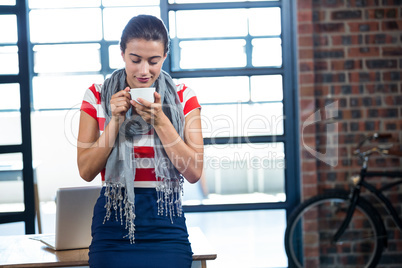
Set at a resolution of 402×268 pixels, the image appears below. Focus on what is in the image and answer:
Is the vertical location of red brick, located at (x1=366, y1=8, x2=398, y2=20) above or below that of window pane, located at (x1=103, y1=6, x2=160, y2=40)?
below

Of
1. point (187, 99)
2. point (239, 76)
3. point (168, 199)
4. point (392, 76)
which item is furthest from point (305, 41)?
point (168, 199)

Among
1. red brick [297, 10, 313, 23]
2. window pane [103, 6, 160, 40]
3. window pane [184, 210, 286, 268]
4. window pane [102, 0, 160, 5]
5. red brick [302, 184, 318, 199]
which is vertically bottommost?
window pane [184, 210, 286, 268]

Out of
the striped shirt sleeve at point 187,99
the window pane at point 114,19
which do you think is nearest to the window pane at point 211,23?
the striped shirt sleeve at point 187,99

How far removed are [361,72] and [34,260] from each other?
2.30 metres

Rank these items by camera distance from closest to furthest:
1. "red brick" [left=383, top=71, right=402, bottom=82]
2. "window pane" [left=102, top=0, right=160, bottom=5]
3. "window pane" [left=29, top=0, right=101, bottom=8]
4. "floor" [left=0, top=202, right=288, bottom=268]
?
"red brick" [left=383, top=71, right=402, bottom=82] < "floor" [left=0, top=202, right=288, bottom=268] < "window pane" [left=102, top=0, right=160, bottom=5] < "window pane" [left=29, top=0, right=101, bottom=8]

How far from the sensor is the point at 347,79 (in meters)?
3.02

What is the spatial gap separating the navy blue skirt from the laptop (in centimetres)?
18

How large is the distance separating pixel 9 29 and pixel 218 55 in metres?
1.31

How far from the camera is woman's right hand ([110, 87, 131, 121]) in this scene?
135 cm

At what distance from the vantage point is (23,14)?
2928 mm

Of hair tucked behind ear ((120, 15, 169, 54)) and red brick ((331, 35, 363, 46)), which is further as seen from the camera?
red brick ((331, 35, 363, 46))

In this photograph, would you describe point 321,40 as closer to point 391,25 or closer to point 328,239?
point 391,25

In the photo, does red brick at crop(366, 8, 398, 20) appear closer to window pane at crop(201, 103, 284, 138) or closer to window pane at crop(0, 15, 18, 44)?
window pane at crop(201, 103, 284, 138)

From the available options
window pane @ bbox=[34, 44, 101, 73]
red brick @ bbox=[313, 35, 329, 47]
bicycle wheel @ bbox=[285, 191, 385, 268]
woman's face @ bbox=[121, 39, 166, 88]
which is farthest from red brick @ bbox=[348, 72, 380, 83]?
window pane @ bbox=[34, 44, 101, 73]
